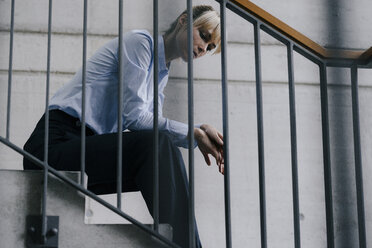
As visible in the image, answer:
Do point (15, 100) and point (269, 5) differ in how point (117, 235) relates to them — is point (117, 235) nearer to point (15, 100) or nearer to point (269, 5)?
point (15, 100)

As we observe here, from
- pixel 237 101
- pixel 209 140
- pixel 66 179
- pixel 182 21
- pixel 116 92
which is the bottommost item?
pixel 66 179

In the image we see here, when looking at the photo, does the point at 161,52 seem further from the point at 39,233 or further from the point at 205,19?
the point at 39,233

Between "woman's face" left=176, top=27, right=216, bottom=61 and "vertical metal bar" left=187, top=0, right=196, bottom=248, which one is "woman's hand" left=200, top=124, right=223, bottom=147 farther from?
"woman's face" left=176, top=27, right=216, bottom=61

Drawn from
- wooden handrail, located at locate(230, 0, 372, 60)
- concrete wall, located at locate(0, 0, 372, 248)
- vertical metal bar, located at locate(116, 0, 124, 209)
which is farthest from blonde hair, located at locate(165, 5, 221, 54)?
concrete wall, located at locate(0, 0, 372, 248)

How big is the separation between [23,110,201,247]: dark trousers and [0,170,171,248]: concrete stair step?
120 millimetres

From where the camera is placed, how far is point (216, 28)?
2217mm

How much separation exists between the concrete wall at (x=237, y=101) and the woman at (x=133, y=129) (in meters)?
1.30

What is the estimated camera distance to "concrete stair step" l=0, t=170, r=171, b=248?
5.81 ft

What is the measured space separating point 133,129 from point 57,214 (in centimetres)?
41

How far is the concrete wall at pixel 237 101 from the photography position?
352 centimetres

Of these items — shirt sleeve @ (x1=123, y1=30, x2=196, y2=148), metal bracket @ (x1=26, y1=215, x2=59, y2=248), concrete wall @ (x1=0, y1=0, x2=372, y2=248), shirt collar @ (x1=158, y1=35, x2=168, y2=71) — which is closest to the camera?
metal bracket @ (x1=26, y1=215, x2=59, y2=248)

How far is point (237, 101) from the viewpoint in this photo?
368 centimetres

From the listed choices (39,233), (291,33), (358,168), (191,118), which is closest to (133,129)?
(191,118)

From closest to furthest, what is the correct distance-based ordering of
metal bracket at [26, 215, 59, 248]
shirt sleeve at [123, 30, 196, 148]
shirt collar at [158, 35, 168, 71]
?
metal bracket at [26, 215, 59, 248] → shirt sleeve at [123, 30, 196, 148] → shirt collar at [158, 35, 168, 71]
